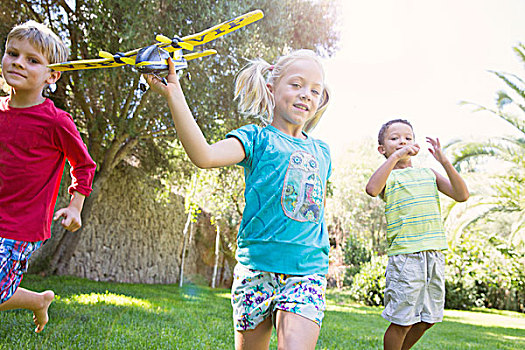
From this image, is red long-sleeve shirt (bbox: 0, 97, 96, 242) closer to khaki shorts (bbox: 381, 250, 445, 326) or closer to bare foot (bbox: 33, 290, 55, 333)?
bare foot (bbox: 33, 290, 55, 333)

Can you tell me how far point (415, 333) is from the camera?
2.93 metres

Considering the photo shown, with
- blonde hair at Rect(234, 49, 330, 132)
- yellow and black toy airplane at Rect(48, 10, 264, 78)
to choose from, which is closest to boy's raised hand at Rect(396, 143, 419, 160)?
blonde hair at Rect(234, 49, 330, 132)

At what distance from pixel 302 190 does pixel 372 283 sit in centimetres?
1027

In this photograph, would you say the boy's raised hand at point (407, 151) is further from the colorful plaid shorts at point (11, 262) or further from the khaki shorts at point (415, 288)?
the colorful plaid shorts at point (11, 262)

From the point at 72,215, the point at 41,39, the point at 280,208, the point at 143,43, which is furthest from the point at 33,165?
the point at 143,43

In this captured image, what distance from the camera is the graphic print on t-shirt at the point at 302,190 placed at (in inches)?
79.5

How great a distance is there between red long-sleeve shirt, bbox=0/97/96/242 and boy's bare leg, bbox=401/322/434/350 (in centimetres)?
217

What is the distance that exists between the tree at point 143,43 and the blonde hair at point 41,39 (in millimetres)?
3503

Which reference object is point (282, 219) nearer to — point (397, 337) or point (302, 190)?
point (302, 190)

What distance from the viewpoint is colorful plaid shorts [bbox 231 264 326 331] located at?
1.87 metres

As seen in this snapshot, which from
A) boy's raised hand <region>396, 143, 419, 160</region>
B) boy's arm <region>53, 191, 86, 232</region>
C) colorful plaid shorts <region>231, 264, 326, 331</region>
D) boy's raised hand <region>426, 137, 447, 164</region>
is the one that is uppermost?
boy's raised hand <region>426, 137, 447, 164</region>

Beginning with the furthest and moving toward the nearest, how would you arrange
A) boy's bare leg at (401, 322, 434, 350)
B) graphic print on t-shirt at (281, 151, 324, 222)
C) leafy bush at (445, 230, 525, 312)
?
leafy bush at (445, 230, 525, 312)
boy's bare leg at (401, 322, 434, 350)
graphic print on t-shirt at (281, 151, 324, 222)

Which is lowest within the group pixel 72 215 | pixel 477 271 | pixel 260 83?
pixel 72 215

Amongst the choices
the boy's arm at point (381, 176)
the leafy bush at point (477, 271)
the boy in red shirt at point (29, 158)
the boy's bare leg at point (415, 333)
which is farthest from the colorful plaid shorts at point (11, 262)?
the leafy bush at point (477, 271)
